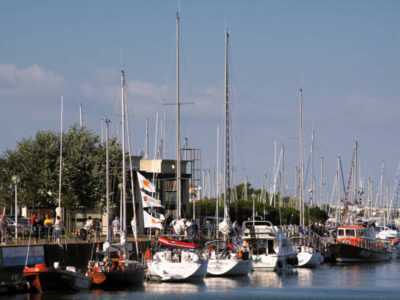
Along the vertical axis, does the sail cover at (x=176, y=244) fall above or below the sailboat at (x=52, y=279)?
above

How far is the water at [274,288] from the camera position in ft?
143

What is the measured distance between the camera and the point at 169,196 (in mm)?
80188

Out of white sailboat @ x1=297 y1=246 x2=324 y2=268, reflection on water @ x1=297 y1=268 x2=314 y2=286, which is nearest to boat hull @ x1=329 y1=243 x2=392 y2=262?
white sailboat @ x1=297 y1=246 x2=324 y2=268

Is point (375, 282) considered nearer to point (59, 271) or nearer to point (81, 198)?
point (59, 271)

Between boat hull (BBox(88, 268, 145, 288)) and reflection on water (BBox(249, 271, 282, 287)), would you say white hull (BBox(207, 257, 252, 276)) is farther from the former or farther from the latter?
boat hull (BBox(88, 268, 145, 288))

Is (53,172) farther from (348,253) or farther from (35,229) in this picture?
(348,253)

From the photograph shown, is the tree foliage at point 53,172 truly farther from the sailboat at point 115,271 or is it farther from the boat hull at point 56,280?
the boat hull at point 56,280

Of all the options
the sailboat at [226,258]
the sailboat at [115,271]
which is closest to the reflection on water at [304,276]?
the sailboat at [226,258]

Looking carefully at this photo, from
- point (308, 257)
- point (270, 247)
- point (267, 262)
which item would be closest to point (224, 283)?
point (267, 262)

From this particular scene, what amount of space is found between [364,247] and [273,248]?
59.8 feet

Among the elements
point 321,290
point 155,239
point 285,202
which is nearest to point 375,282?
point 321,290

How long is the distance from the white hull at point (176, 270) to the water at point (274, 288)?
714 mm

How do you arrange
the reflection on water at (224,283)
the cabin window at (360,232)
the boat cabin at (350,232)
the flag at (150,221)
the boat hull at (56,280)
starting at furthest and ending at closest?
the cabin window at (360,232), the boat cabin at (350,232), the flag at (150,221), the reflection on water at (224,283), the boat hull at (56,280)

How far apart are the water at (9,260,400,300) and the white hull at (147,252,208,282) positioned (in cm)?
71
